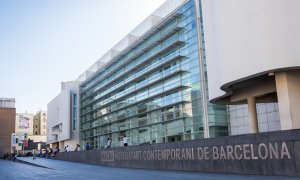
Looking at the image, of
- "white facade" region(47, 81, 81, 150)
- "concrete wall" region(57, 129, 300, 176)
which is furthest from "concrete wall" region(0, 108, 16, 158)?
"concrete wall" region(57, 129, 300, 176)

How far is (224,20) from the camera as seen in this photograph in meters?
18.4

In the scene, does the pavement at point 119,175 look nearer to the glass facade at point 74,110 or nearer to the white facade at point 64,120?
the white facade at point 64,120

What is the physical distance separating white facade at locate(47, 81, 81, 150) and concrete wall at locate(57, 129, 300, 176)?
55.9 metres

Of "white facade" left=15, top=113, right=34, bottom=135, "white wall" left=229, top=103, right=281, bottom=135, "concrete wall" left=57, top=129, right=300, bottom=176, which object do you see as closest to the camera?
"concrete wall" left=57, top=129, right=300, bottom=176

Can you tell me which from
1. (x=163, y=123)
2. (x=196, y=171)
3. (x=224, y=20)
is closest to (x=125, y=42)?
(x=163, y=123)

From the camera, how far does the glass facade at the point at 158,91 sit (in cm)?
3747

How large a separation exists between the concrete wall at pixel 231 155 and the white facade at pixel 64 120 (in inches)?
2199

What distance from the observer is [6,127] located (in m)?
83.1

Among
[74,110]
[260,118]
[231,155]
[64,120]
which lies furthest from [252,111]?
[64,120]

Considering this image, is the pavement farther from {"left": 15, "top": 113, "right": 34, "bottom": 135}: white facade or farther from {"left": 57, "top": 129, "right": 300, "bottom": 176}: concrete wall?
{"left": 15, "top": 113, "right": 34, "bottom": 135}: white facade

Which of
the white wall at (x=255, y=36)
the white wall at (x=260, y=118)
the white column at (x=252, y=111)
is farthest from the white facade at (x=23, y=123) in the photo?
the white wall at (x=255, y=36)

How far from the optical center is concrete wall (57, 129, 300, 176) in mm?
11008

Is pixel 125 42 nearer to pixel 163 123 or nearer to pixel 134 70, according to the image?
pixel 134 70

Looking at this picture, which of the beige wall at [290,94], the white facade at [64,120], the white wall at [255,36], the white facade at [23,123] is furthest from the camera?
the white facade at [23,123]
